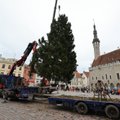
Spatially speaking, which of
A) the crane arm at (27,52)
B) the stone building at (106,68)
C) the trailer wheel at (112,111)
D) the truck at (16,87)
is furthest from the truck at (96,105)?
the stone building at (106,68)

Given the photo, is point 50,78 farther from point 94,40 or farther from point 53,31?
point 94,40

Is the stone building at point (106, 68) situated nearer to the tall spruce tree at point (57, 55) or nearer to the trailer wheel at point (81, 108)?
the tall spruce tree at point (57, 55)

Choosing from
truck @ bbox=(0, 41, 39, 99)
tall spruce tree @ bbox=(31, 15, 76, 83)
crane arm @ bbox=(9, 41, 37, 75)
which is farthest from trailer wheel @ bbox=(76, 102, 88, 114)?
tall spruce tree @ bbox=(31, 15, 76, 83)

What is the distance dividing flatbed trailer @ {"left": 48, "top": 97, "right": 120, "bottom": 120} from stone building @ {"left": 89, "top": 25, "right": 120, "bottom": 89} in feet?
144

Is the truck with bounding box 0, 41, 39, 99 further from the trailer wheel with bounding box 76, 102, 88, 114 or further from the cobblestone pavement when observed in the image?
the trailer wheel with bounding box 76, 102, 88, 114

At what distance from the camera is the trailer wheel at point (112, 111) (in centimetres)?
868

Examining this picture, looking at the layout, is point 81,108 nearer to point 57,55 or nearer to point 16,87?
point 16,87

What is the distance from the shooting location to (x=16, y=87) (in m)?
16.1

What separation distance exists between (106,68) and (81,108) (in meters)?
55.3

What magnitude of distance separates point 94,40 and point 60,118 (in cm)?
7290

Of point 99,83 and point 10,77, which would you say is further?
point 10,77

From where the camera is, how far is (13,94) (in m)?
15.3

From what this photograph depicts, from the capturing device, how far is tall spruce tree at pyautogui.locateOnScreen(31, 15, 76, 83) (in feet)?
68.6

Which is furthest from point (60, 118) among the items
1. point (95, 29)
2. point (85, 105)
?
point (95, 29)
